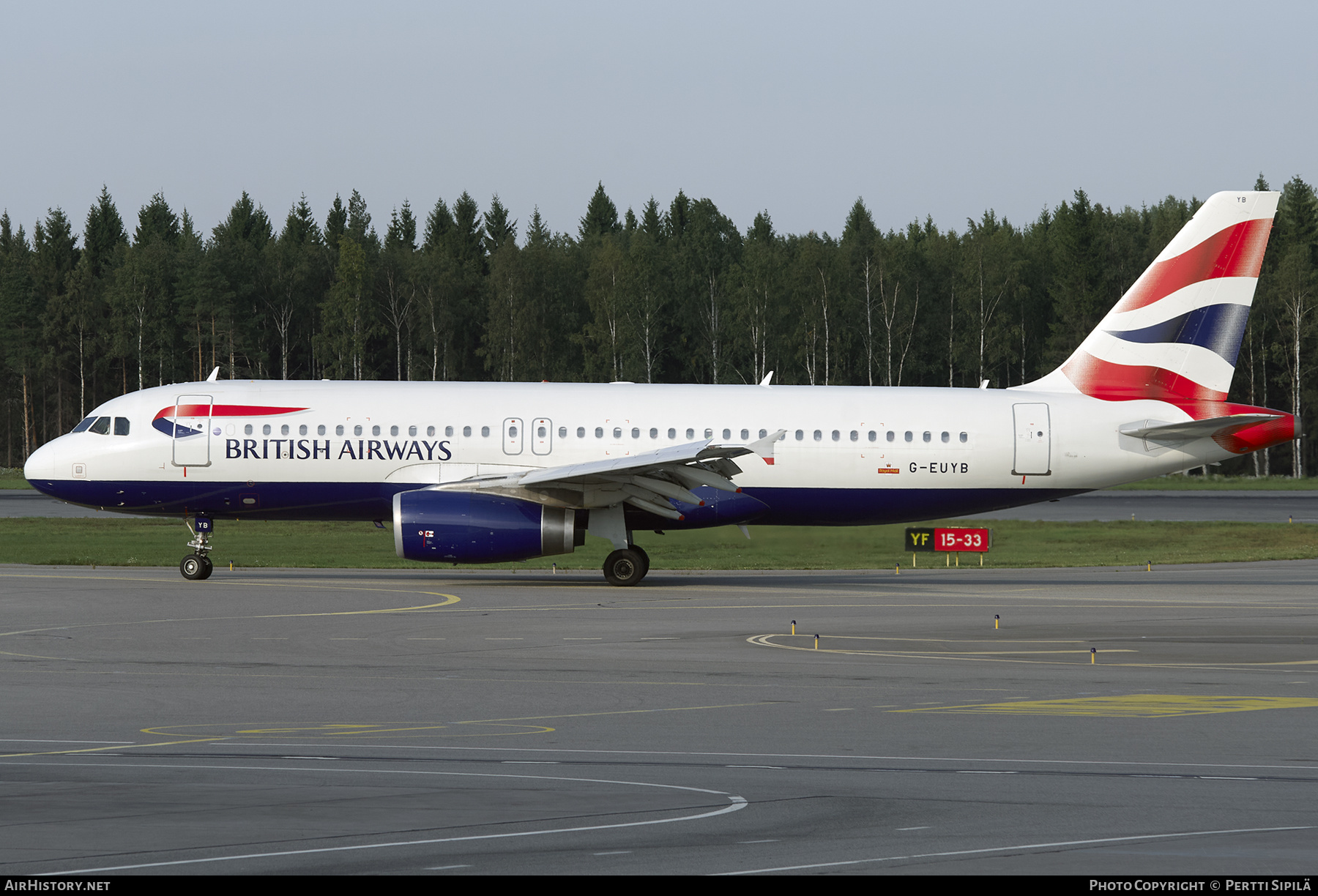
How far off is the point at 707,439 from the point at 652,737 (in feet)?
58.0

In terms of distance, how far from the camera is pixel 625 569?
29.6m

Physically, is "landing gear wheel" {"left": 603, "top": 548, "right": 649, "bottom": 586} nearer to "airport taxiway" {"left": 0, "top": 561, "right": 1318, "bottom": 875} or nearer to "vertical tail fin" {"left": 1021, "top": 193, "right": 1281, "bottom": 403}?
"airport taxiway" {"left": 0, "top": 561, "right": 1318, "bottom": 875}

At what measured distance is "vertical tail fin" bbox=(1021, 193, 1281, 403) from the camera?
3105 cm

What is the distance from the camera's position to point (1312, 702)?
1453cm

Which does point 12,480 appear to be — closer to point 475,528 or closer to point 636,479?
point 475,528

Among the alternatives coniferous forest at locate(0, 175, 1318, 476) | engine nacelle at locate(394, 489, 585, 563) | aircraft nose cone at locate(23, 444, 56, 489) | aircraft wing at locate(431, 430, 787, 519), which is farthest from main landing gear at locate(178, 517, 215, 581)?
coniferous forest at locate(0, 175, 1318, 476)

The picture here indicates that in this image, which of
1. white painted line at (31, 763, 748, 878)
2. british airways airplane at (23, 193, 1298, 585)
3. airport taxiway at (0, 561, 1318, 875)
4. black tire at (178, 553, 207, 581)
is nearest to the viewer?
white painted line at (31, 763, 748, 878)

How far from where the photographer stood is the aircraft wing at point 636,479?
2747 centimetres

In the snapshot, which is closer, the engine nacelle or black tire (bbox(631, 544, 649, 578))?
the engine nacelle

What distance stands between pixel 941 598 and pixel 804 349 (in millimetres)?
69055

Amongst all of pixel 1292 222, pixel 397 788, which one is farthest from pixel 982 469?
pixel 1292 222

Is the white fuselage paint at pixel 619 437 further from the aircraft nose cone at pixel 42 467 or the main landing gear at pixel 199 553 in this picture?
the main landing gear at pixel 199 553

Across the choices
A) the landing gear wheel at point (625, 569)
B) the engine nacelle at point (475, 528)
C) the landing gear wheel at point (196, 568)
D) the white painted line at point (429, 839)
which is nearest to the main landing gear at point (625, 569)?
the landing gear wheel at point (625, 569)

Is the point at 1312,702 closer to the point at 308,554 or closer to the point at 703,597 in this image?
the point at 703,597
